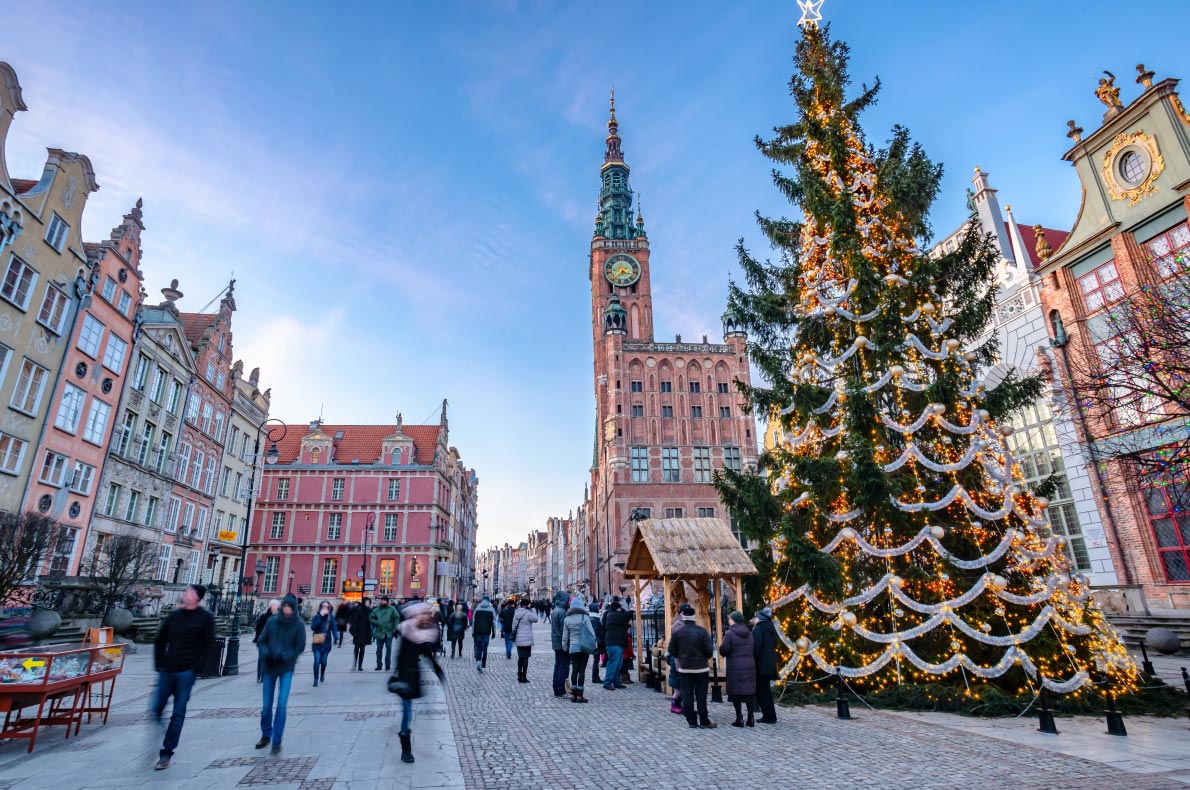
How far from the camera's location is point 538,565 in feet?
546

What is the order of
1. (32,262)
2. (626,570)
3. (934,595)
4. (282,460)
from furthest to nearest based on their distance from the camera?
(282,460), (32,262), (626,570), (934,595)

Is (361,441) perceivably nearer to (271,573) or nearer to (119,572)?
(271,573)

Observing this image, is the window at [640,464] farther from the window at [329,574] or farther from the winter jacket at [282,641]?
the winter jacket at [282,641]

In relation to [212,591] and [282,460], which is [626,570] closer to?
[212,591]

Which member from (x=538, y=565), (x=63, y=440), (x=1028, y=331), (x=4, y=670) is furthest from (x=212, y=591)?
(x=538, y=565)

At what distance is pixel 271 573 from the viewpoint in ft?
159

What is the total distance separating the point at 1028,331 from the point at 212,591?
34.7 metres

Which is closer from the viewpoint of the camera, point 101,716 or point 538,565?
point 101,716

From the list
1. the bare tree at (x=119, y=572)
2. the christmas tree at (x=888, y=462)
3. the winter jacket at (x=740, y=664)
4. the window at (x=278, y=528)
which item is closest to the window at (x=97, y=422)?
the bare tree at (x=119, y=572)

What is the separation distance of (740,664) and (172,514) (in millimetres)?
30886

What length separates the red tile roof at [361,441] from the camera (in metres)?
53.2

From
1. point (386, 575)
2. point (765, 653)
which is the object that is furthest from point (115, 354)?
point (386, 575)

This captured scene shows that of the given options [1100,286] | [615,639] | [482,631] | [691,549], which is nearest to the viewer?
[691,549]

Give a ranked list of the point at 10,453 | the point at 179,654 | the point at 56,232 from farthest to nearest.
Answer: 1. the point at 56,232
2. the point at 10,453
3. the point at 179,654
